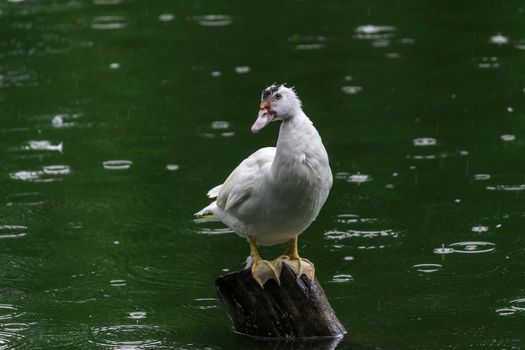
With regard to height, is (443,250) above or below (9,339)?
below

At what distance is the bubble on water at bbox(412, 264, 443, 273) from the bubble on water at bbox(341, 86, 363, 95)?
16.2ft

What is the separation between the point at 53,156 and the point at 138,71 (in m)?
3.31

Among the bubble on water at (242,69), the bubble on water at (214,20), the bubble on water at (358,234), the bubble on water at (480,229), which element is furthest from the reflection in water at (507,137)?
the bubble on water at (214,20)

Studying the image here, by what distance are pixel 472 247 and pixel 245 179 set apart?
2681mm

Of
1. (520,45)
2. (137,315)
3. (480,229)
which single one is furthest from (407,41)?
(137,315)

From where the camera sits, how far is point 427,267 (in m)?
9.70

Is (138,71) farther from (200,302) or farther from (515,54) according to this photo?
(200,302)

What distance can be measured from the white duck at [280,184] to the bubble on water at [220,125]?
506 cm

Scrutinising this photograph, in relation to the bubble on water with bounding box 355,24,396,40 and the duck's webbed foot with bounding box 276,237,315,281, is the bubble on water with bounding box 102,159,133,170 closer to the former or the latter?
the duck's webbed foot with bounding box 276,237,315,281

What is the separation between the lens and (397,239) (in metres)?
10.3

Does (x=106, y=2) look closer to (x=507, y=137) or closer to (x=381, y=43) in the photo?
(x=381, y=43)

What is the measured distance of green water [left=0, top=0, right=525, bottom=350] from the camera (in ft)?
29.7

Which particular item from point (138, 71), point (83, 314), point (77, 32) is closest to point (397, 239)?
point (83, 314)

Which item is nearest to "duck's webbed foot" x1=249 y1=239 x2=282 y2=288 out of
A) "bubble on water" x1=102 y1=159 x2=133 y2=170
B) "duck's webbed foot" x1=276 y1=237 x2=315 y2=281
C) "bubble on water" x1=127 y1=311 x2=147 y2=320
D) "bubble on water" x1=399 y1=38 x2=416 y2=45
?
"duck's webbed foot" x1=276 y1=237 x2=315 y2=281
